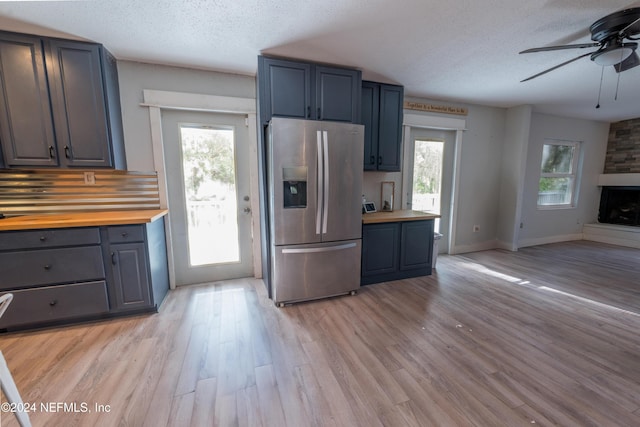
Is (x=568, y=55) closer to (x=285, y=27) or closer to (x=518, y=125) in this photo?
(x=518, y=125)

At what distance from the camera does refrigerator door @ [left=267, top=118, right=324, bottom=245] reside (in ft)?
7.67

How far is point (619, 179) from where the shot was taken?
506 centimetres

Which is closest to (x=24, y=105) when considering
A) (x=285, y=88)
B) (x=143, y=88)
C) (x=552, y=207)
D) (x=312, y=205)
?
(x=143, y=88)

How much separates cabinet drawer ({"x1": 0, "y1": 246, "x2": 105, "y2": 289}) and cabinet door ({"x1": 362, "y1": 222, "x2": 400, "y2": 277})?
8.51 ft

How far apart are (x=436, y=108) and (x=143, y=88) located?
3905 millimetres

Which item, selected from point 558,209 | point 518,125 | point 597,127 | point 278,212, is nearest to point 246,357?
point 278,212

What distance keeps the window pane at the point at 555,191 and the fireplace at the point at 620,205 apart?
33.0 inches

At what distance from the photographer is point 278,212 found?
2.42 metres

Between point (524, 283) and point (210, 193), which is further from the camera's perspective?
point (524, 283)

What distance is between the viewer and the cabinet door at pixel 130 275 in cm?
220

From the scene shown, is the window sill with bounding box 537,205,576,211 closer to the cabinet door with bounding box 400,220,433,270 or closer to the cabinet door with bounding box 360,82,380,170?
the cabinet door with bounding box 400,220,433,270

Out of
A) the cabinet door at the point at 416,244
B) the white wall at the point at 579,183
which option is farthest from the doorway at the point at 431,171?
the white wall at the point at 579,183

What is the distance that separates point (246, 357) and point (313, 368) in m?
0.51

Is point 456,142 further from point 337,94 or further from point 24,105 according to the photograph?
point 24,105
